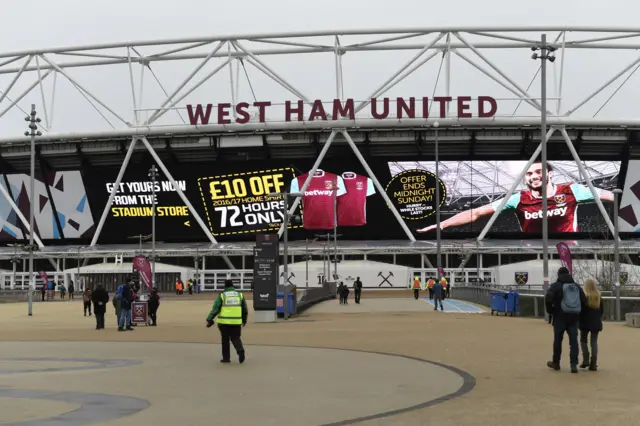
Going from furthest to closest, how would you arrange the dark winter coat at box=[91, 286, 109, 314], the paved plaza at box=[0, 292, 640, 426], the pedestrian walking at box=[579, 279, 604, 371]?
the dark winter coat at box=[91, 286, 109, 314]
the pedestrian walking at box=[579, 279, 604, 371]
the paved plaza at box=[0, 292, 640, 426]

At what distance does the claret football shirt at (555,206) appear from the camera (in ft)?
259

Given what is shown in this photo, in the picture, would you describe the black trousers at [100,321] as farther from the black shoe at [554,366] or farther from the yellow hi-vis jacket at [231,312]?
the black shoe at [554,366]

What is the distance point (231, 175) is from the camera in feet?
267

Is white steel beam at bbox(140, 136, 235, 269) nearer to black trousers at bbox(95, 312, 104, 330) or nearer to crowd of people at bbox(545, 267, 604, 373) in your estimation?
black trousers at bbox(95, 312, 104, 330)

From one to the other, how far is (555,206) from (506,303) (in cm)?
4523

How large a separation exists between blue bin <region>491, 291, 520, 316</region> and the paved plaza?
8.93 m

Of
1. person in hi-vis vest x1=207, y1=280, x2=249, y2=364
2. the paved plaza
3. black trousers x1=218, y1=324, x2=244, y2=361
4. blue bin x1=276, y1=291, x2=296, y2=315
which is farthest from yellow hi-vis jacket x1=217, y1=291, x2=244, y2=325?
blue bin x1=276, y1=291, x2=296, y2=315

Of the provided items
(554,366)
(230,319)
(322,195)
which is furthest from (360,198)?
(554,366)

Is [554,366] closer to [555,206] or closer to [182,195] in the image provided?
[555,206]

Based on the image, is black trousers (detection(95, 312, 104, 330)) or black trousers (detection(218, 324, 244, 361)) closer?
black trousers (detection(218, 324, 244, 361))

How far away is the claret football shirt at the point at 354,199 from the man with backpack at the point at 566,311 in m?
64.6

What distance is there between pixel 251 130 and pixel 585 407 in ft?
223

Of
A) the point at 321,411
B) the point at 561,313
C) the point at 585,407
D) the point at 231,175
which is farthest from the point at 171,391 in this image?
the point at 231,175

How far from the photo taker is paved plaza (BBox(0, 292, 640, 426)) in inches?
430
